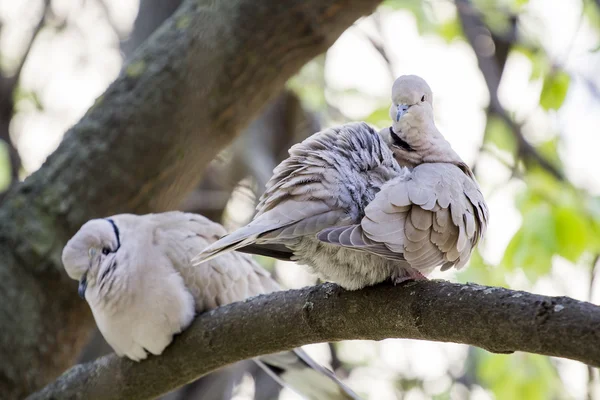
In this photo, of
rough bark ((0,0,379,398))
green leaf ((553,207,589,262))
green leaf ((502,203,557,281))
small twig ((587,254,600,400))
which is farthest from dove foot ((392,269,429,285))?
small twig ((587,254,600,400))

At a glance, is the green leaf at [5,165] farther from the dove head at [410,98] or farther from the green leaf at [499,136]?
the dove head at [410,98]

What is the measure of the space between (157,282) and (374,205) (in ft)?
3.39

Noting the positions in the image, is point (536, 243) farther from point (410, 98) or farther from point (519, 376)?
point (410, 98)

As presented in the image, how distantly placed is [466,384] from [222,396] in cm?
176

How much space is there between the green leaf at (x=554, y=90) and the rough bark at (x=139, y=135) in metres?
0.94

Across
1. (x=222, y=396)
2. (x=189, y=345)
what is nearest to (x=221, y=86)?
(x=189, y=345)

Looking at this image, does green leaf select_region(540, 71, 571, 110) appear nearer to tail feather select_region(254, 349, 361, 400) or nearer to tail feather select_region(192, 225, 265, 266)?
tail feather select_region(254, 349, 361, 400)

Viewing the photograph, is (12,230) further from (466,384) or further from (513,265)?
(466,384)

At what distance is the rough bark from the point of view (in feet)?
9.96

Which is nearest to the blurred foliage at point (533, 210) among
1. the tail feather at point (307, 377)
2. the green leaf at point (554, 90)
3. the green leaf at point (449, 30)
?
the green leaf at point (554, 90)

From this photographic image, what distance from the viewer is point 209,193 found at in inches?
190

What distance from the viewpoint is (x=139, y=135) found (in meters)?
3.09

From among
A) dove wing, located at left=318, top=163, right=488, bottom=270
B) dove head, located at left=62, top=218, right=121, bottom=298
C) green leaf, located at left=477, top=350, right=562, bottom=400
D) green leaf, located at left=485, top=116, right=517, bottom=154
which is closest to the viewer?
dove wing, located at left=318, top=163, right=488, bottom=270

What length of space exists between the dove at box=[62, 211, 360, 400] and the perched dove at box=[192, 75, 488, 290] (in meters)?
0.62
